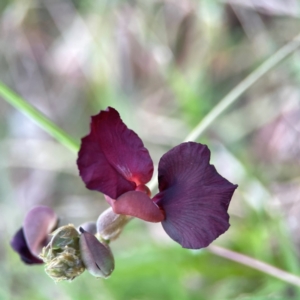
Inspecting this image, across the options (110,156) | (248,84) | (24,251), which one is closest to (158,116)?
(248,84)

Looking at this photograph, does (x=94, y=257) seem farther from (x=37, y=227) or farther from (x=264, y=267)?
(x=264, y=267)

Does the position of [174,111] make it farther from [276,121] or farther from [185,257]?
[185,257]

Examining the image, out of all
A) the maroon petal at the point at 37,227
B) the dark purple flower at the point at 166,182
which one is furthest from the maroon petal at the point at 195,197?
the maroon petal at the point at 37,227

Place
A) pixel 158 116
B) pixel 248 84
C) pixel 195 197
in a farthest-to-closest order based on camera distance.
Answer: pixel 158 116, pixel 248 84, pixel 195 197

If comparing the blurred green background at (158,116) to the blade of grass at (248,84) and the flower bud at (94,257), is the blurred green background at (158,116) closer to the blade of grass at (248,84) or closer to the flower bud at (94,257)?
the blade of grass at (248,84)

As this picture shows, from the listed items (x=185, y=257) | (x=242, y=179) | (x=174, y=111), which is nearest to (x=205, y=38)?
(x=174, y=111)

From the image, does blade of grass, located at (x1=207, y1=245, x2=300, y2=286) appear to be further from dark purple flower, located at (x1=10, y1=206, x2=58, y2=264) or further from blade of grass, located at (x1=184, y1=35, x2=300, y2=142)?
dark purple flower, located at (x1=10, y1=206, x2=58, y2=264)
